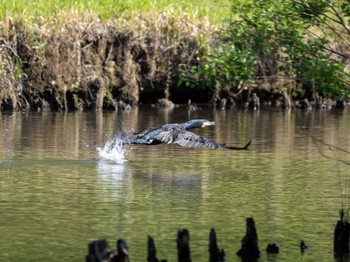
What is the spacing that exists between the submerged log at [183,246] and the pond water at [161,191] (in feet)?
3.66

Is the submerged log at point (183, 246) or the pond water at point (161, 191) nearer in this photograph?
the submerged log at point (183, 246)

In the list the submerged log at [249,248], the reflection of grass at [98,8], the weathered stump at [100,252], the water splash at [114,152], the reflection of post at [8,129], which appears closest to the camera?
the weathered stump at [100,252]

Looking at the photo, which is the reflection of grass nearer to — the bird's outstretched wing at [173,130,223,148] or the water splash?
the water splash

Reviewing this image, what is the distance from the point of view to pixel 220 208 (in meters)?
14.6

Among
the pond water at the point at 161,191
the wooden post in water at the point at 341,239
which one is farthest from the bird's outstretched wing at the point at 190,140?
the wooden post in water at the point at 341,239

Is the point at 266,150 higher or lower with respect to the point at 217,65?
lower

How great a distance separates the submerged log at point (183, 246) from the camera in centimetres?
1041

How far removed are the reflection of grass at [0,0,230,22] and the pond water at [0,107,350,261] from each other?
605 centimetres

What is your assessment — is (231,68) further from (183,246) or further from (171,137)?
(183,246)

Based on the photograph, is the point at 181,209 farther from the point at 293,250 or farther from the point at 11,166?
the point at 11,166

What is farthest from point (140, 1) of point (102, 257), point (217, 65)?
point (102, 257)

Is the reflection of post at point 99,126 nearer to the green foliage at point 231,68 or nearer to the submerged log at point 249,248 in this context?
the green foliage at point 231,68

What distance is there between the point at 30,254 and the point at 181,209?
3.07 metres

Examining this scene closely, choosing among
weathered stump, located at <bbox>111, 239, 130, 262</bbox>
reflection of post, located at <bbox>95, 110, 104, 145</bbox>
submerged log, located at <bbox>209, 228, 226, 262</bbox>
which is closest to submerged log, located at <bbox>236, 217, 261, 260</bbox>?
submerged log, located at <bbox>209, 228, 226, 262</bbox>
